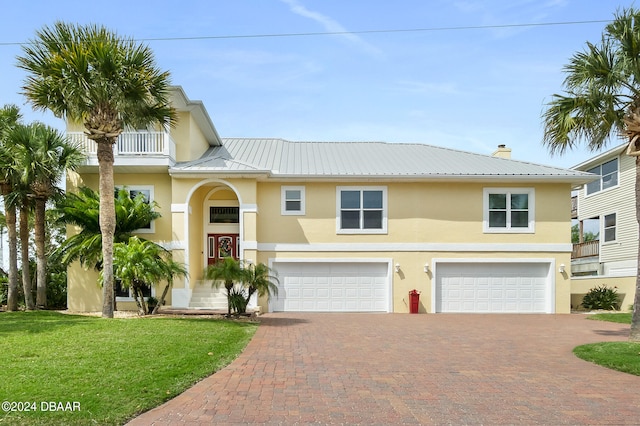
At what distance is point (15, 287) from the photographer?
18344 millimetres

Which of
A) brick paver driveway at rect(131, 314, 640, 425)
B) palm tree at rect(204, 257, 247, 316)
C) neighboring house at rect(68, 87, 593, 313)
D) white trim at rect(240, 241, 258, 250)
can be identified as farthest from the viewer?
neighboring house at rect(68, 87, 593, 313)

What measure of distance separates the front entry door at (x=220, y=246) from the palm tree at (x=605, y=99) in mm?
13027

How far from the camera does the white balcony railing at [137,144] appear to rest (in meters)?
19.8

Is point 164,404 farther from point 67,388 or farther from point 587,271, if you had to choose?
point 587,271

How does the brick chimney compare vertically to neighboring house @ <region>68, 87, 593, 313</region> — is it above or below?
above

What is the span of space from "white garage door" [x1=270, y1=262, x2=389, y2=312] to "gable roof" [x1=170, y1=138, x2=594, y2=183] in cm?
359

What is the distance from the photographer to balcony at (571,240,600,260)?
30.6 metres

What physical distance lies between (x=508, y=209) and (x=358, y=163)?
6.33m

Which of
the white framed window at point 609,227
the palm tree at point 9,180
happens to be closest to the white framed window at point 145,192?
the palm tree at point 9,180

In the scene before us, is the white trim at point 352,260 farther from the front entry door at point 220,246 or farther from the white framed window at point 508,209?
the white framed window at point 508,209

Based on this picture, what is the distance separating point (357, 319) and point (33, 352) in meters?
10.8

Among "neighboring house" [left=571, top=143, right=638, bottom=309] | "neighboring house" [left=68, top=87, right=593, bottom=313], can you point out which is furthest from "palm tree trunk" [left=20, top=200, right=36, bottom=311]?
"neighboring house" [left=571, top=143, right=638, bottom=309]

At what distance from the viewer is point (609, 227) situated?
28.4m

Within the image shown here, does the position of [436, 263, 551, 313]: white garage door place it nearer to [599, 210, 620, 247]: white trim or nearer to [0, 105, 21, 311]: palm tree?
[599, 210, 620, 247]: white trim
